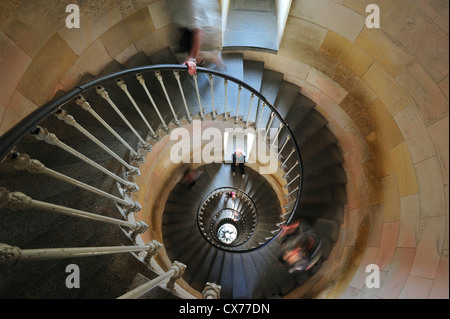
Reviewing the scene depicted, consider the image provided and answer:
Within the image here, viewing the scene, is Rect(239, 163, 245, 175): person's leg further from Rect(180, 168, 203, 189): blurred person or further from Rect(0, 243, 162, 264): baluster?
Rect(0, 243, 162, 264): baluster

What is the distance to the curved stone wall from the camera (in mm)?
2169

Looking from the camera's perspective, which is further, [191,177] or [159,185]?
[191,177]

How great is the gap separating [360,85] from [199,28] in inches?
99.5

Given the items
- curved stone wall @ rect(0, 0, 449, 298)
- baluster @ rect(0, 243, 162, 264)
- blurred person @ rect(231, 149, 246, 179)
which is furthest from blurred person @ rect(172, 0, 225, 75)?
baluster @ rect(0, 243, 162, 264)

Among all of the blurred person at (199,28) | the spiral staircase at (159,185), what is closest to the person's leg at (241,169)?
the spiral staircase at (159,185)

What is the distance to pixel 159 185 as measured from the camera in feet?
18.8

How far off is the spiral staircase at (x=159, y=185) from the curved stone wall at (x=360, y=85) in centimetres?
33

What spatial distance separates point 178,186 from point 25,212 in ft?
14.2

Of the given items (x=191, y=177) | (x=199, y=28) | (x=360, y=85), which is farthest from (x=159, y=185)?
(x=360, y=85)

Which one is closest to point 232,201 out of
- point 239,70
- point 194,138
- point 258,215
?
point 258,215

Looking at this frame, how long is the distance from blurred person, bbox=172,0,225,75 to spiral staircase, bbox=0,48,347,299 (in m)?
0.30

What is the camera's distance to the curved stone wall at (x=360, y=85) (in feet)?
7.12

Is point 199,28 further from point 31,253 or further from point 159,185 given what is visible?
point 159,185

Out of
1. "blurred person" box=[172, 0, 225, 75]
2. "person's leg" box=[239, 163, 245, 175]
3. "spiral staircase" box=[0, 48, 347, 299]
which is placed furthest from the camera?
"person's leg" box=[239, 163, 245, 175]
